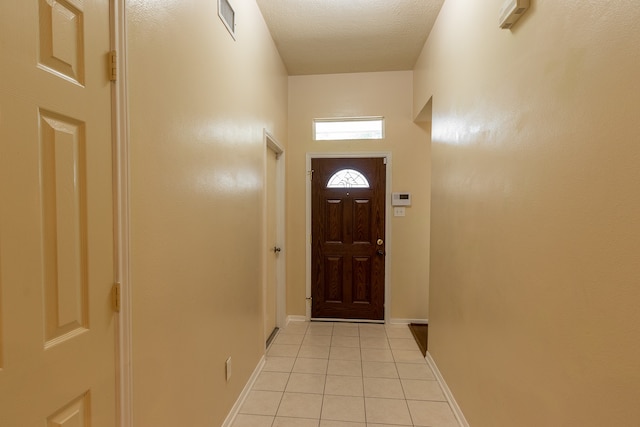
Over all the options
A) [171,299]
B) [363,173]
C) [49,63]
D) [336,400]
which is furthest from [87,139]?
[363,173]

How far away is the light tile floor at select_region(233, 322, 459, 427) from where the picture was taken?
207 centimetres

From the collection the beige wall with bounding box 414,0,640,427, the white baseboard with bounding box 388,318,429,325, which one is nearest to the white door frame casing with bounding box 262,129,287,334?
the white baseboard with bounding box 388,318,429,325

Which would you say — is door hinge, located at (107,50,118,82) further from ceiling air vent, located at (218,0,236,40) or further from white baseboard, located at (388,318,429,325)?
white baseboard, located at (388,318,429,325)

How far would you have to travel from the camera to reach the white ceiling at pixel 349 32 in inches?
101

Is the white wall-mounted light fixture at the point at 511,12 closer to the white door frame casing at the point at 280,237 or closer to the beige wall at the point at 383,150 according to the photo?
the beige wall at the point at 383,150

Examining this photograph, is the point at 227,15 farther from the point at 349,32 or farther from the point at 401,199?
the point at 401,199

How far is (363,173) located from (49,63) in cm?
323

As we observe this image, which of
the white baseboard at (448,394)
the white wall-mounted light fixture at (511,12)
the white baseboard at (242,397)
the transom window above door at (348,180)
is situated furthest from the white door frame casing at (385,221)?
the white wall-mounted light fixture at (511,12)

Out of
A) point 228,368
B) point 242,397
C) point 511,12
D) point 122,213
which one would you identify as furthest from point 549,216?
point 242,397

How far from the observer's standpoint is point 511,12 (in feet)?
4.29

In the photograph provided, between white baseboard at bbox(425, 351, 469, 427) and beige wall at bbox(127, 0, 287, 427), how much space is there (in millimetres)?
1494

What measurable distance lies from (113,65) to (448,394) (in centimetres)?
273

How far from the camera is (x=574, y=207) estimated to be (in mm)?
1012

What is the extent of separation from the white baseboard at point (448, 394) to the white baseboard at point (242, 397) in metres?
1.47
